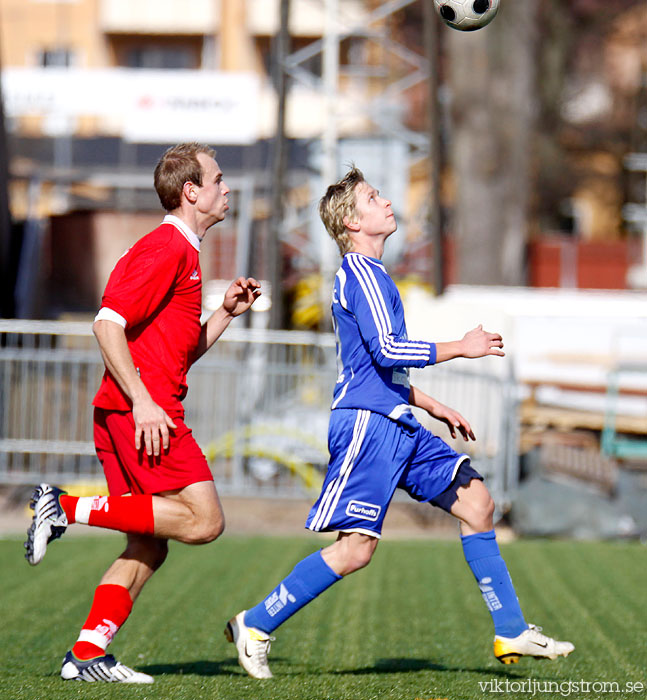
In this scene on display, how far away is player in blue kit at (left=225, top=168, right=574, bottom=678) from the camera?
Answer: 5.06 m

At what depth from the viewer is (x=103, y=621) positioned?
513cm

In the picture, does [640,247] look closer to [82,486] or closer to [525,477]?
[525,477]

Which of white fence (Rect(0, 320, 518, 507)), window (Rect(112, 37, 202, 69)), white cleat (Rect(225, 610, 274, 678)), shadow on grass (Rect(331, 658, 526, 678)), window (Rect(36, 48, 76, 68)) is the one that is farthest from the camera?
window (Rect(112, 37, 202, 69))

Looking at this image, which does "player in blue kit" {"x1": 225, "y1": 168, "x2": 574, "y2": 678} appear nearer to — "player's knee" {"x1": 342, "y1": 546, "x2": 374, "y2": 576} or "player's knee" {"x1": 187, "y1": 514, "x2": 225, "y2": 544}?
"player's knee" {"x1": 342, "y1": 546, "x2": 374, "y2": 576}

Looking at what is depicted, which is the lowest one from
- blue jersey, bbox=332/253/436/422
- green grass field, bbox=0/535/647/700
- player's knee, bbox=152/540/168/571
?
green grass field, bbox=0/535/647/700

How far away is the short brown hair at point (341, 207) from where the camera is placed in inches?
206

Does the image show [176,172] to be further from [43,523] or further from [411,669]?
[411,669]

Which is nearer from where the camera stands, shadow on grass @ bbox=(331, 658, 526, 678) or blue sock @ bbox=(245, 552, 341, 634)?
blue sock @ bbox=(245, 552, 341, 634)

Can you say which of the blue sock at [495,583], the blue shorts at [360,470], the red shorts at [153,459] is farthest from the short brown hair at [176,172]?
the blue sock at [495,583]

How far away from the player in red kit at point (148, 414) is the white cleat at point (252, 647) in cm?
38

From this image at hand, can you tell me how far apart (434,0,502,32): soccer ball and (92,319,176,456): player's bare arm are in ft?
7.96

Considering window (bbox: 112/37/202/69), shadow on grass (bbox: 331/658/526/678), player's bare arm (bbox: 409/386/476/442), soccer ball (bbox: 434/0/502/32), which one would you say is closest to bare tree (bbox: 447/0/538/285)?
soccer ball (bbox: 434/0/502/32)

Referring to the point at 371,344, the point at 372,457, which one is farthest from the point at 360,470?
the point at 371,344

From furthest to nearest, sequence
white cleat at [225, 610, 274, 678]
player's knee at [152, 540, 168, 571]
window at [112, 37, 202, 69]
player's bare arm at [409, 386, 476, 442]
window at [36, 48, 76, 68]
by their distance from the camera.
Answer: window at [112, 37, 202, 69] → window at [36, 48, 76, 68] → player's bare arm at [409, 386, 476, 442] → player's knee at [152, 540, 168, 571] → white cleat at [225, 610, 274, 678]
